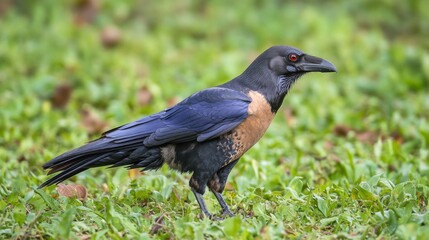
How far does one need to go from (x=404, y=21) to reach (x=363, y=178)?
266 inches

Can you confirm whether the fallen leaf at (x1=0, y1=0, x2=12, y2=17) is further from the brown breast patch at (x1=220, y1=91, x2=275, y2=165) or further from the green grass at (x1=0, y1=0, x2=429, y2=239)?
the brown breast patch at (x1=220, y1=91, x2=275, y2=165)

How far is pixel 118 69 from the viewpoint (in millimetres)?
10398

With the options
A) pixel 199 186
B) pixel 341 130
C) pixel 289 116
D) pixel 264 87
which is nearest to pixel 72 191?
pixel 199 186

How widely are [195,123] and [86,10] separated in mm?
7120

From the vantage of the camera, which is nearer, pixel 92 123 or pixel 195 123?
pixel 195 123

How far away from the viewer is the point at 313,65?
19.4 feet

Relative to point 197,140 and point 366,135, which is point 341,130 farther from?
point 197,140

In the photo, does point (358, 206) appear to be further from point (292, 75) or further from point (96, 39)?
point (96, 39)

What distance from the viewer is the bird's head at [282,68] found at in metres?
5.83

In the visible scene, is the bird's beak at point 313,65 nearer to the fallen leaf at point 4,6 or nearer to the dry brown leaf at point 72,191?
the dry brown leaf at point 72,191

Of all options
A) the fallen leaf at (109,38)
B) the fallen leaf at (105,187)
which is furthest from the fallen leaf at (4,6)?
the fallen leaf at (105,187)

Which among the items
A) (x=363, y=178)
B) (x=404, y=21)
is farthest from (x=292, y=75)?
(x=404, y=21)

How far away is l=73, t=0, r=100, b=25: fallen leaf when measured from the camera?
477 inches

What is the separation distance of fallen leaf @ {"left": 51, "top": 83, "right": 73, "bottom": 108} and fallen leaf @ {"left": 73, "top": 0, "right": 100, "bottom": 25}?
2.98 m
